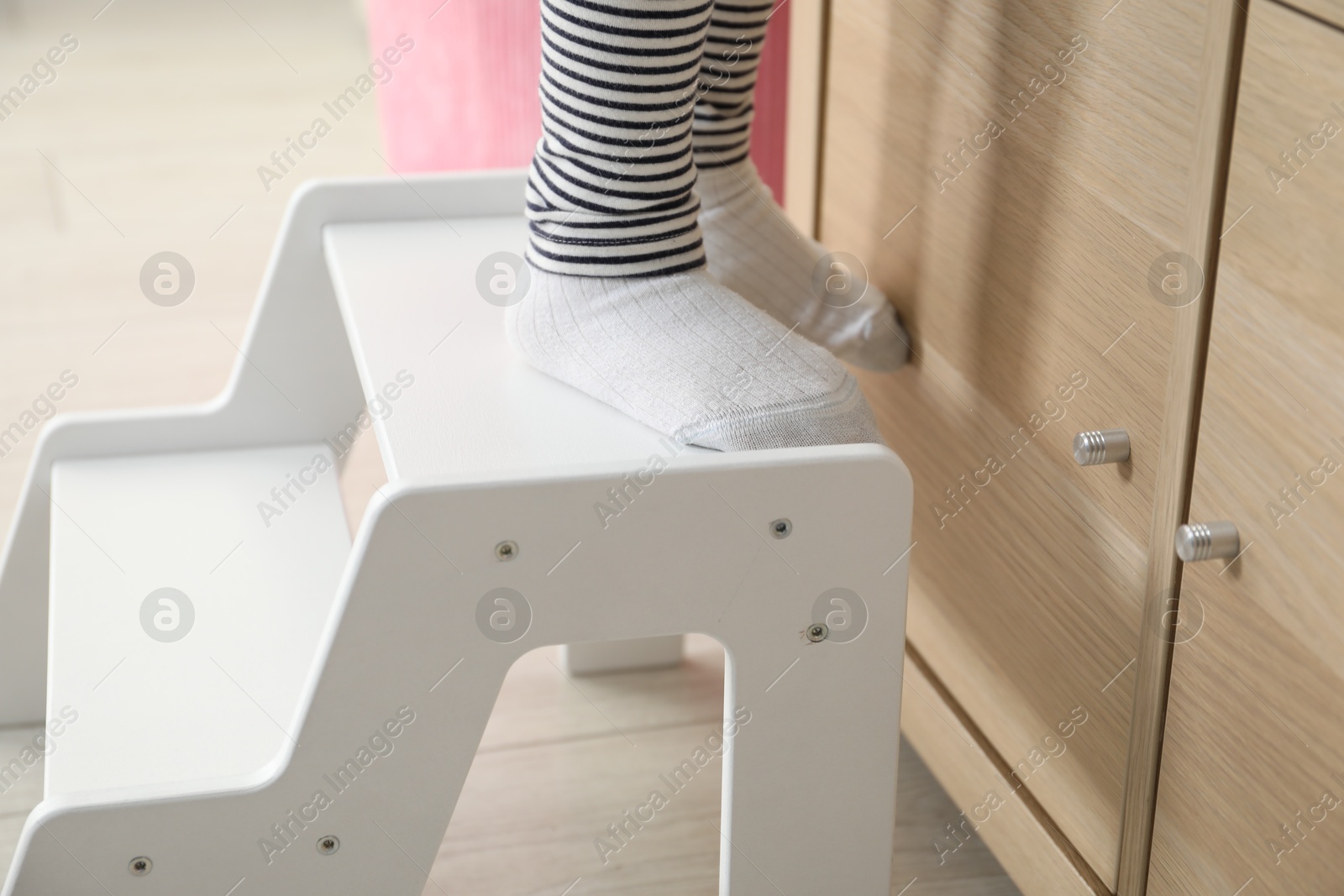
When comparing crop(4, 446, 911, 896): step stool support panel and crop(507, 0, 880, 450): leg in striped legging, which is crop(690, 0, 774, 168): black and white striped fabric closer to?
crop(507, 0, 880, 450): leg in striped legging

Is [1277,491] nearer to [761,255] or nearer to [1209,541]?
[1209,541]

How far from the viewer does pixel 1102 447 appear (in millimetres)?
625

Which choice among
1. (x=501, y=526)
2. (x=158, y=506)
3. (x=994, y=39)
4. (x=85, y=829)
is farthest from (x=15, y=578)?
(x=994, y=39)

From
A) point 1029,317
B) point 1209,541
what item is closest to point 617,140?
point 1029,317

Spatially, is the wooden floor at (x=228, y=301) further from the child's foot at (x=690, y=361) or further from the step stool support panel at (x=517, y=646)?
the child's foot at (x=690, y=361)

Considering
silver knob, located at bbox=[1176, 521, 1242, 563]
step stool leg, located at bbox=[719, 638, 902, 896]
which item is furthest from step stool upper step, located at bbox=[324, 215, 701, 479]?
silver knob, located at bbox=[1176, 521, 1242, 563]

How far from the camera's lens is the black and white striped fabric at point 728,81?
0.80 metres

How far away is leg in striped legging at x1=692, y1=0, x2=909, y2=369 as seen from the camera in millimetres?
820

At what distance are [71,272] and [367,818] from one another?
122 centimetres

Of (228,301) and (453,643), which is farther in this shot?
(228,301)

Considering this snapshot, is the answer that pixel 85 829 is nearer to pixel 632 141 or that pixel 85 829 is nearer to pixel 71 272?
pixel 632 141

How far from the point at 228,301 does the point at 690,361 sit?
41.8 inches

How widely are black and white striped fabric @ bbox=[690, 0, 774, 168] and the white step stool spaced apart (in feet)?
0.53

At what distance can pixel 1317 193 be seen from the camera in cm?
49
